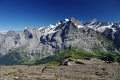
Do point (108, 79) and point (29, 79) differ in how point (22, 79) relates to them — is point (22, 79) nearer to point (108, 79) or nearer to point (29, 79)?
point (29, 79)

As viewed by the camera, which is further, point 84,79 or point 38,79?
point 84,79

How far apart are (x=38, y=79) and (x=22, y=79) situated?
17.8 ft

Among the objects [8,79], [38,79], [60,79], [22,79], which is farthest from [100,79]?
[8,79]

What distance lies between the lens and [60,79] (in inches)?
2279

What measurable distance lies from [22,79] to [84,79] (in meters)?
21.1

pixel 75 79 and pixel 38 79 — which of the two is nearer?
pixel 38 79

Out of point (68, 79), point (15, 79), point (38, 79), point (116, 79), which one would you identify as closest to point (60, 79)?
point (68, 79)

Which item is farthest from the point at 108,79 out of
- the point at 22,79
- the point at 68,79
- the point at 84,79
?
the point at 22,79

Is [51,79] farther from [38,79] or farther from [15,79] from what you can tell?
[15,79]

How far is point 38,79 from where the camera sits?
55.2 m

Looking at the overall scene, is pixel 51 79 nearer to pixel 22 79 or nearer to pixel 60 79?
pixel 60 79

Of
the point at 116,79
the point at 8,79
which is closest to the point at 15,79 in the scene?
the point at 8,79

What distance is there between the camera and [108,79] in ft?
192

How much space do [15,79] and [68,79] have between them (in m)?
17.6
